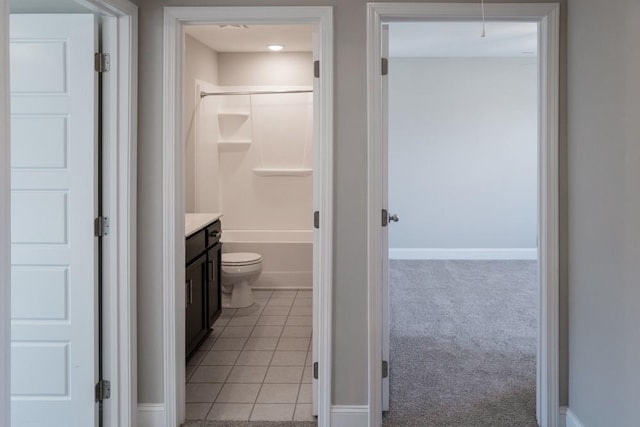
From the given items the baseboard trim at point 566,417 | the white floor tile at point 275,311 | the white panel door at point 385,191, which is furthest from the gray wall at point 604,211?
the white floor tile at point 275,311

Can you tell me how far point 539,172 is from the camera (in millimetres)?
2543

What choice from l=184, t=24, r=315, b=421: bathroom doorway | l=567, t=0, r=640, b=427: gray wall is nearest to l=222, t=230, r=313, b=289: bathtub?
l=184, t=24, r=315, b=421: bathroom doorway

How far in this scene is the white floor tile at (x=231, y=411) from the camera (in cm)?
272

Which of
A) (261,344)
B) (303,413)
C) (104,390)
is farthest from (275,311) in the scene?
(104,390)

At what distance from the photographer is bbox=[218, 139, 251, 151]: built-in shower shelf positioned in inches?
223

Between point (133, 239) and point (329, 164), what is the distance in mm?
950

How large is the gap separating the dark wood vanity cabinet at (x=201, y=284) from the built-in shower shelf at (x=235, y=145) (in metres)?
1.86

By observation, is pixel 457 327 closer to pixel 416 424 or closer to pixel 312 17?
pixel 416 424

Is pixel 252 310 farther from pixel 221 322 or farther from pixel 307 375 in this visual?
pixel 307 375

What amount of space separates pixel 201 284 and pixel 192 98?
213cm

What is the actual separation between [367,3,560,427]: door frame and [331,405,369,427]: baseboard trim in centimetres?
6

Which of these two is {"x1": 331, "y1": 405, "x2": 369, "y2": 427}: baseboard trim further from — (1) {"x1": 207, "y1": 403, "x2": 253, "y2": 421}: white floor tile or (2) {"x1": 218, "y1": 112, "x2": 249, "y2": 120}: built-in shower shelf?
(2) {"x1": 218, "y1": 112, "x2": 249, "y2": 120}: built-in shower shelf

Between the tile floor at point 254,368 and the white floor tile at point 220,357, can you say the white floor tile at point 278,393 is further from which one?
the white floor tile at point 220,357

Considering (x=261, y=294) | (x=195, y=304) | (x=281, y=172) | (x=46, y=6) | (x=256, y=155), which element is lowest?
(x=261, y=294)
